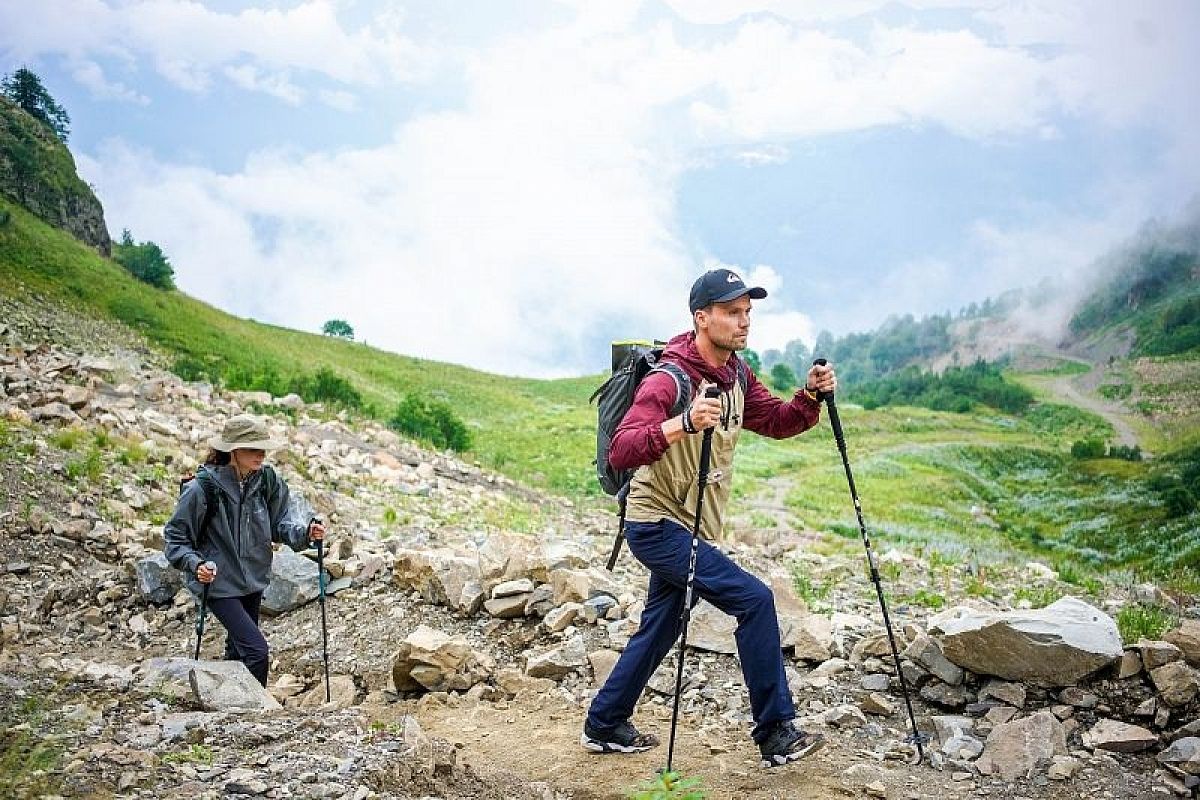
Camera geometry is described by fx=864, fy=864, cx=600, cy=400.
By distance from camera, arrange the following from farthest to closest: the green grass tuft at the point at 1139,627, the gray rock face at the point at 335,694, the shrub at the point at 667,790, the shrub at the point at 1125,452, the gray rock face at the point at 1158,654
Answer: the shrub at the point at 1125,452
the gray rock face at the point at 335,694
the green grass tuft at the point at 1139,627
the gray rock face at the point at 1158,654
the shrub at the point at 667,790

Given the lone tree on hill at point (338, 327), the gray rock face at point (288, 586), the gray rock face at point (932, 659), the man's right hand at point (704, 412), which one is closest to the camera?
the man's right hand at point (704, 412)

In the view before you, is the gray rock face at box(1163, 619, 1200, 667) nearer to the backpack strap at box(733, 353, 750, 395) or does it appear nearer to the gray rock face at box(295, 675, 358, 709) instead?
the backpack strap at box(733, 353, 750, 395)

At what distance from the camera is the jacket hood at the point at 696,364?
5578mm

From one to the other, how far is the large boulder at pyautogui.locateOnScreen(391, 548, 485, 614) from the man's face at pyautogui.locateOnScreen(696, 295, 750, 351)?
5.43 meters

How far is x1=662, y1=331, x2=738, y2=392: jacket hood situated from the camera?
5.58m

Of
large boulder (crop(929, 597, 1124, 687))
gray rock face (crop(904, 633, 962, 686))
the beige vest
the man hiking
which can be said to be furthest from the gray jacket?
large boulder (crop(929, 597, 1124, 687))

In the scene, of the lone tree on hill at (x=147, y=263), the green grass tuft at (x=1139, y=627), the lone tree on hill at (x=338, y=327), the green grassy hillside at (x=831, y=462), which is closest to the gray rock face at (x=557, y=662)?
the green grass tuft at (x=1139, y=627)

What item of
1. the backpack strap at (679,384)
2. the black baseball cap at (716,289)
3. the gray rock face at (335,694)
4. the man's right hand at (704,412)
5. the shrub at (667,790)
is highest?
the black baseball cap at (716,289)

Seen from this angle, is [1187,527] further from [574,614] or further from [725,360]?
[725,360]

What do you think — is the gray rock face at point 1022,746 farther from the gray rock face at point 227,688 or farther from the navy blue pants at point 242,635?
the navy blue pants at point 242,635

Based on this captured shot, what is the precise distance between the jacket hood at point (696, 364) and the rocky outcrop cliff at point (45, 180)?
49992 millimetres

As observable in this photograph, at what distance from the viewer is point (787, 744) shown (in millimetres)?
5590

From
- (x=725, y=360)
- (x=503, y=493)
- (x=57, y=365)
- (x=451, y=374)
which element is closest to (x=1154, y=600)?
(x=725, y=360)

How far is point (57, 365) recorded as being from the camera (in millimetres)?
21234
